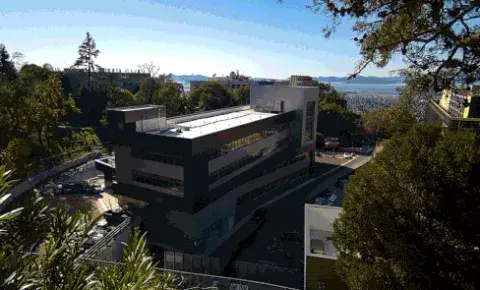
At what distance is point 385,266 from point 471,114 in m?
13.1

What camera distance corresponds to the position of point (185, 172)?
21438mm

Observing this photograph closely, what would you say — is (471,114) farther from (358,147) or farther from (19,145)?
(358,147)

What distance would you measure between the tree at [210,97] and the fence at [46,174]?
2803 cm

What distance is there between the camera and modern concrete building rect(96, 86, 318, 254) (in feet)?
71.8

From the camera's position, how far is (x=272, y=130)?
3256 cm

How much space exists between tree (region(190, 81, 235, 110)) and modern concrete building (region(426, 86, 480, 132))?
44.2 m

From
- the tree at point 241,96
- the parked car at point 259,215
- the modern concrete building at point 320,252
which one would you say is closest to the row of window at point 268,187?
the parked car at point 259,215

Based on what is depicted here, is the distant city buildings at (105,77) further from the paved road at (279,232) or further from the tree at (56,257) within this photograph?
the tree at (56,257)

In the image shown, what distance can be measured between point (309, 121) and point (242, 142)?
14373 millimetres

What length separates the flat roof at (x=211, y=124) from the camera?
23781 millimetres

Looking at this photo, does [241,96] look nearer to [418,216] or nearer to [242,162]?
[242,162]

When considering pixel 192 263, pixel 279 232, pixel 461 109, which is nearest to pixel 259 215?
pixel 279 232

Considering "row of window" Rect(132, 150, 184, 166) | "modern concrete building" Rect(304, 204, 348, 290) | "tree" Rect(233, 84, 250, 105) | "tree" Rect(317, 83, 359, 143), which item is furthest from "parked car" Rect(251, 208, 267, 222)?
"tree" Rect(233, 84, 250, 105)

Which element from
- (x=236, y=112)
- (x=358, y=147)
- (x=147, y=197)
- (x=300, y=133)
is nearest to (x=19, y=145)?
(x=147, y=197)
